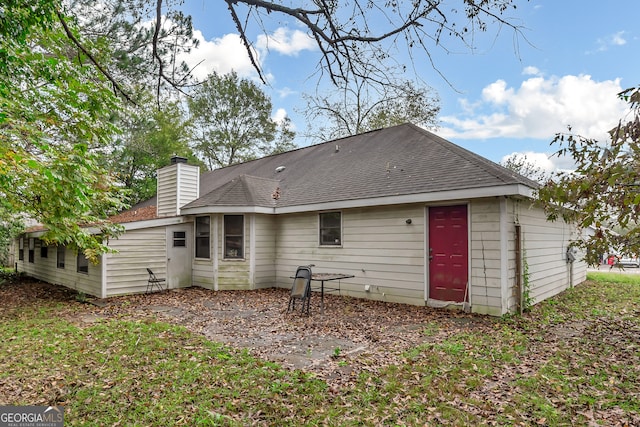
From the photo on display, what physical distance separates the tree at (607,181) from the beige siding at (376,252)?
3.21 meters

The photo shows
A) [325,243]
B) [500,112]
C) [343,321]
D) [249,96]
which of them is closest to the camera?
[343,321]

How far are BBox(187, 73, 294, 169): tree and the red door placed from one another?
866 inches

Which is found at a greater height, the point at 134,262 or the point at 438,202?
the point at 438,202

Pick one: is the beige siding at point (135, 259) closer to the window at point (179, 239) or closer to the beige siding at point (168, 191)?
the window at point (179, 239)

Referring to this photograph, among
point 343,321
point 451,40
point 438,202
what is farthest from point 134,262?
point 451,40

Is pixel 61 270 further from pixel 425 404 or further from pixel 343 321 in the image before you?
pixel 425 404

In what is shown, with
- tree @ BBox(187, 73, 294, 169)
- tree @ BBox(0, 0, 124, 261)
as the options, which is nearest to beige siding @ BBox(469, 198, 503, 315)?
tree @ BBox(0, 0, 124, 261)

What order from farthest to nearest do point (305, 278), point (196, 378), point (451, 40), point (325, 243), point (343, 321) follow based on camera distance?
1. point (325, 243)
2. point (305, 278)
3. point (343, 321)
4. point (196, 378)
5. point (451, 40)

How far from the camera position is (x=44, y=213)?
5066 mm

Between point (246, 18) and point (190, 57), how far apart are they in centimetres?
180

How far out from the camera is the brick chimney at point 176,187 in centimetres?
1113

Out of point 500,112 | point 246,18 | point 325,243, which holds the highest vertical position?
point 500,112

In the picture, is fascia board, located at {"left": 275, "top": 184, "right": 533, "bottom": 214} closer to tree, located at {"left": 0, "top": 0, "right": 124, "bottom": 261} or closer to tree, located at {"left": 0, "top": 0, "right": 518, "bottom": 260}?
tree, located at {"left": 0, "top": 0, "right": 518, "bottom": 260}

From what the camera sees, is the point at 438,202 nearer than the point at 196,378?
No
